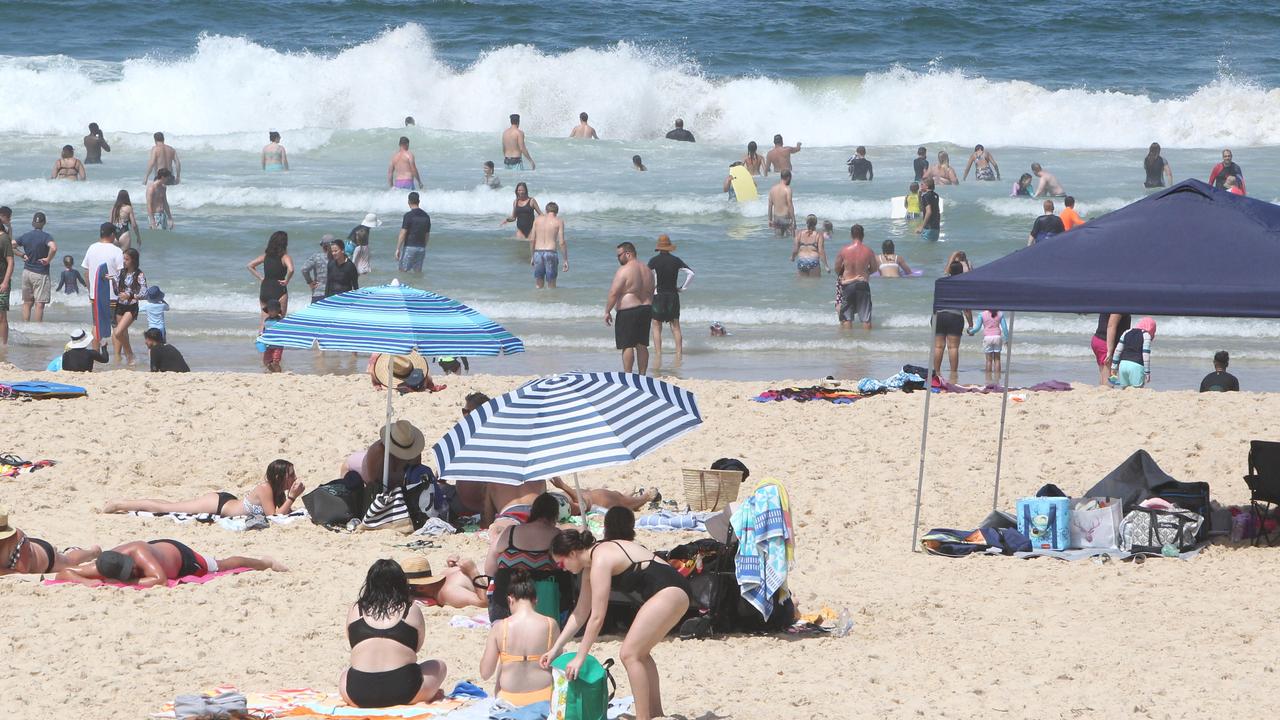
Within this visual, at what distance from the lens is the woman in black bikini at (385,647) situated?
5449 mm

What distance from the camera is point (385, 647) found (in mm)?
5508

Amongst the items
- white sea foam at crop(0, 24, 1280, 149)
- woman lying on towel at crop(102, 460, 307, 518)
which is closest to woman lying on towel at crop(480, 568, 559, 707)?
woman lying on towel at crop(102, 460, 307, 518)

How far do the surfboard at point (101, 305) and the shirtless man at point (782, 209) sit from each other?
9.23 m

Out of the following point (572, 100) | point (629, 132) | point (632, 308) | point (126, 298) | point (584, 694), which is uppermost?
point (572, 100)

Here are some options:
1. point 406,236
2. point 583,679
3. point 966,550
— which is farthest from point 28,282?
point 583,679

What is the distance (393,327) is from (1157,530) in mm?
4252

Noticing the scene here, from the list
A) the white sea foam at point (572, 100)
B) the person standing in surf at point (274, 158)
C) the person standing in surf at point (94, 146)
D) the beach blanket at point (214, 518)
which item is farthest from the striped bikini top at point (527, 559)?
the white sea foam at point (572, 100)

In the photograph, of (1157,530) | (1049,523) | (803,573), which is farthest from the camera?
(1049,523)

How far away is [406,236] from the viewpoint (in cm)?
1823

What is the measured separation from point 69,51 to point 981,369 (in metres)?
27.5

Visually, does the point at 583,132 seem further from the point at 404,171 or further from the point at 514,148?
the point at 404,171

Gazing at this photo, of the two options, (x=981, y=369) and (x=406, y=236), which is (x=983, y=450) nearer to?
(x=981, y=369)

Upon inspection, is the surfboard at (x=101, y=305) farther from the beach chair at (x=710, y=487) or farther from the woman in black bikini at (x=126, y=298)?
the beach chair at (x=710, y=487)

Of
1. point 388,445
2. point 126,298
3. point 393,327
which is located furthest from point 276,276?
point 393,327
